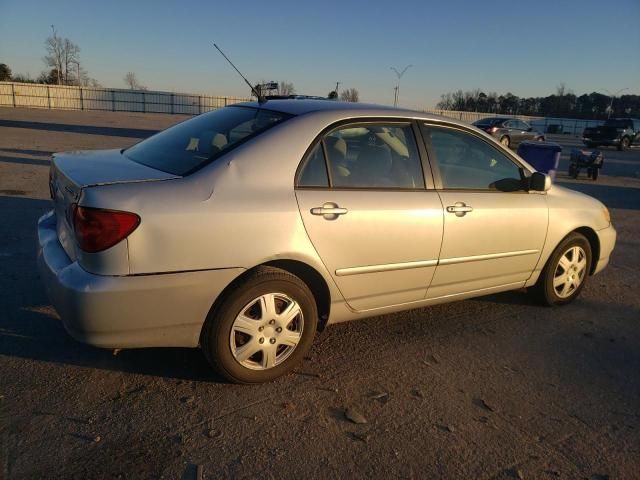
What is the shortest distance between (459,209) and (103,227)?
89.0 inches

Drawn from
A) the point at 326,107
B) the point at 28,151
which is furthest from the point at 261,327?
the point at 28,151

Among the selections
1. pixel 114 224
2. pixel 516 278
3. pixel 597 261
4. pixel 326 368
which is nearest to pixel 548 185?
pixel 516 278

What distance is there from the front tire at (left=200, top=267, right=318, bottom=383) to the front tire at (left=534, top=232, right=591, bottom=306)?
2.31m

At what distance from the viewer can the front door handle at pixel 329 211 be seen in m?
2.86

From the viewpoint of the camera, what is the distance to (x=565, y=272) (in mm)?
4336

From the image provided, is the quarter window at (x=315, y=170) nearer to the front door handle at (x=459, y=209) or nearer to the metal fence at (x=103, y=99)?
the front door handle at (x=459, y=209)

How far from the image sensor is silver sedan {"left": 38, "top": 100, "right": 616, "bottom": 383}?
2449 mm

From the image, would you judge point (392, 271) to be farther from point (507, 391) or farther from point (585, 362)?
point (585, 362)

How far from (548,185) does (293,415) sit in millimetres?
2666

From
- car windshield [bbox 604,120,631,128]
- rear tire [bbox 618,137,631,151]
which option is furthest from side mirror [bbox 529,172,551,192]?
car windshield [bbox 604,120,631,128]

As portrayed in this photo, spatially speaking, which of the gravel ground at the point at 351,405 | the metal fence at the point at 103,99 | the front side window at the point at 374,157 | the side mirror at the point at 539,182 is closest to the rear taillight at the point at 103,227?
the gravel ground at the point at 351,405

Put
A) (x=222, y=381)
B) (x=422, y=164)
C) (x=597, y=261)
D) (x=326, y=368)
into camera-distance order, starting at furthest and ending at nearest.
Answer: (x=597, y=261), (x=422, y=164), (x=326, y=368), (x=222, y=381)

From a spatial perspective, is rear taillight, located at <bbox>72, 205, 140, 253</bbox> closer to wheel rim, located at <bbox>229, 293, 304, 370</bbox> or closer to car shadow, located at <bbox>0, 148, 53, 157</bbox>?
wheel rim, located at <bbox>229, 293, 304, 370</bbox>

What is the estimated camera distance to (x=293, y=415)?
2654 mm
